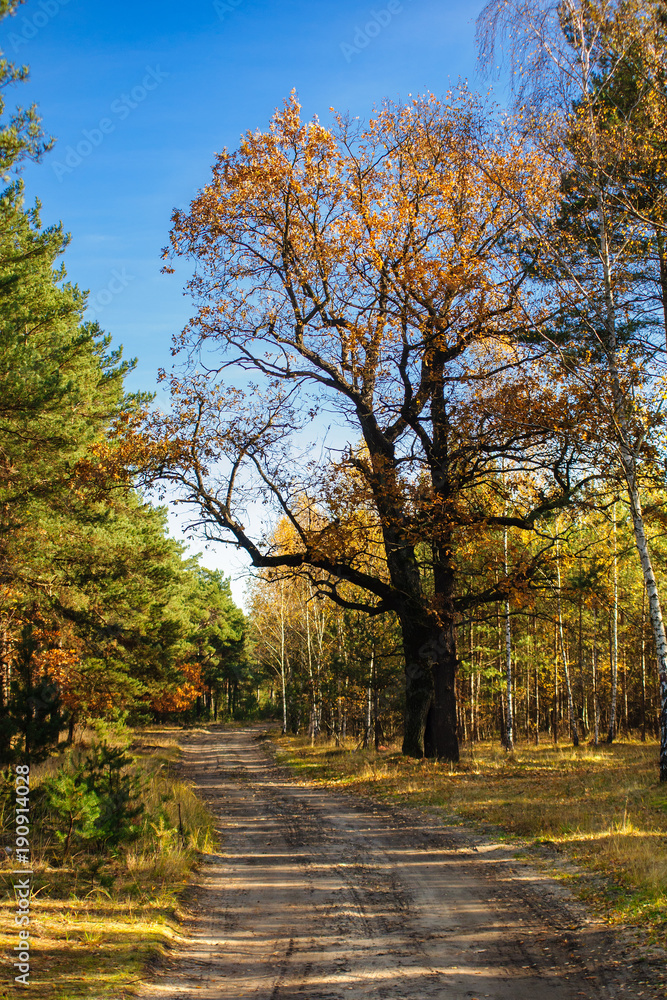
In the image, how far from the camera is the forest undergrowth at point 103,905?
197 inches

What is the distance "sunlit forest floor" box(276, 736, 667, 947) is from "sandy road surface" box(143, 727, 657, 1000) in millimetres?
453

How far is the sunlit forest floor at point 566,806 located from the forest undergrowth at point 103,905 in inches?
157

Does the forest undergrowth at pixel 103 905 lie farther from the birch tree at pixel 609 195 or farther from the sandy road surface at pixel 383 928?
the birch tree at pixel 609 195

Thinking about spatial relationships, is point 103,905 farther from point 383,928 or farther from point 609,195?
point 609,195

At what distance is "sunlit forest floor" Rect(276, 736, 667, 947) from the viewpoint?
651 cm

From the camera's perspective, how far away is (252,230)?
17031mm

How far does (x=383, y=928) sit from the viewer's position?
6.07 m

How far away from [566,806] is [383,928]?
5832 mm

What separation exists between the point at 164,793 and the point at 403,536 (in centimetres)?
767

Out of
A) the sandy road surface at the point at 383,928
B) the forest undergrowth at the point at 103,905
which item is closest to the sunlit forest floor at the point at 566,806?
the sandy road surface at the point at 383,928

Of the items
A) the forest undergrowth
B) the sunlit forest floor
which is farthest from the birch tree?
the forest undergrowth

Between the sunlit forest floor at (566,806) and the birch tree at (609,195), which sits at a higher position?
Result: the birch tree at (609,195)

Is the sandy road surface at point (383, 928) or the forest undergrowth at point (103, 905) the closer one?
the sandy road surface at point (383, 928)

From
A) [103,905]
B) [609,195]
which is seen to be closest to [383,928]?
[103,905]
